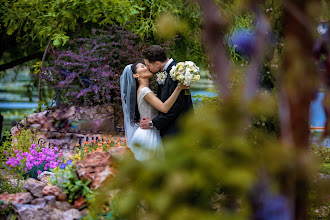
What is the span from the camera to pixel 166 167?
167 cm

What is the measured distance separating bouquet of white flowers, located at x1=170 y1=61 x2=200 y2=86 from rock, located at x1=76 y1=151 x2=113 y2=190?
4.10ft

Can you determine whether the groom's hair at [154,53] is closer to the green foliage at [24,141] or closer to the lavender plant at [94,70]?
the lavender plant at [94,70]

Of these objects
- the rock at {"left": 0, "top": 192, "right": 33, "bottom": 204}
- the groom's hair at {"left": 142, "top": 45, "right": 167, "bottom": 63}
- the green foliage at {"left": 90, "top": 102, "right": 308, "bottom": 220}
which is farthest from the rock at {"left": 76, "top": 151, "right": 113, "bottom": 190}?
the green foliage at {"left": 90, "top": 102, "right": 308, "bottom": 220}

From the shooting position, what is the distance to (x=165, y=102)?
5.13 metres

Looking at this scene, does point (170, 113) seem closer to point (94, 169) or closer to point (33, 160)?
point (94, 169)

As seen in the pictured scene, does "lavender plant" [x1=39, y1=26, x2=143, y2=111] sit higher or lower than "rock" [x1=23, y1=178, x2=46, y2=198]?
higher

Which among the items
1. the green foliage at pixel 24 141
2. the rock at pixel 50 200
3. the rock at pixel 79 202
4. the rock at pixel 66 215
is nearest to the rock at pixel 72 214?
the rock at pixel 66 215

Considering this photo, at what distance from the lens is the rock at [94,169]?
418 cm

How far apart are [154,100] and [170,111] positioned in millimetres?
233

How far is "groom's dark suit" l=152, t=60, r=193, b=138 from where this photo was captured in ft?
17.1

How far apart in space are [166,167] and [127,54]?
22.8ft

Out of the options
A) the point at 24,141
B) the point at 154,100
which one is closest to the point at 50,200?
the point at 154,100

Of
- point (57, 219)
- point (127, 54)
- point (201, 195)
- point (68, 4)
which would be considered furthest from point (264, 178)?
point (68, 4)

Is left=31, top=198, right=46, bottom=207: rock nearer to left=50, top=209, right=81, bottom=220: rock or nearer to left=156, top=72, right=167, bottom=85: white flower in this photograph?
left=50, top=209, right=81, bottom=220: rock
